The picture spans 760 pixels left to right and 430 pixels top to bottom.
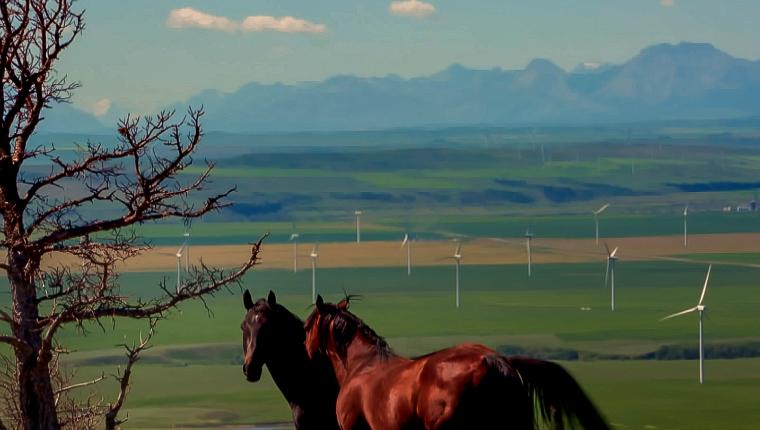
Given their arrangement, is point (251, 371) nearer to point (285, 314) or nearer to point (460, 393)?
point (285, 314)

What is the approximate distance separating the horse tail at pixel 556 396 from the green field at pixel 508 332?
2980 centimetres

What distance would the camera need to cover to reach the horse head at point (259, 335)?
12.0 meters

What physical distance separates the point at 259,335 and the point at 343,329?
27.1 inches

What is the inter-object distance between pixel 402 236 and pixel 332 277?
34226 millimetres

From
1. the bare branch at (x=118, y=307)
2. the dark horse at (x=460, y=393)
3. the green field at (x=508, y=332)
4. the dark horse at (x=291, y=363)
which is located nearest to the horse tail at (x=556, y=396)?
the dark horse at (x=460, y=393)

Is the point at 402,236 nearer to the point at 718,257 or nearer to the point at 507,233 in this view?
the point at 507,233

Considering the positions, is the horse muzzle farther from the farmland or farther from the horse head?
the farmland

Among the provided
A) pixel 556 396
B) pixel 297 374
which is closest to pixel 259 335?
pixel 297 374

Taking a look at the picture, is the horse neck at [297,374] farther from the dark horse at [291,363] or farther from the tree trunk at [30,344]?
the tree trunk at [30,344]

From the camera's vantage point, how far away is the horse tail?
35.3 feet

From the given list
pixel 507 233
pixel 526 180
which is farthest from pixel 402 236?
pixel 526 180

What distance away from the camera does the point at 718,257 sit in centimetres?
10106

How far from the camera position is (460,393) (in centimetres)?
1046

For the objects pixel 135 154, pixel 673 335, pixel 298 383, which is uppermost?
pixel 135 154
